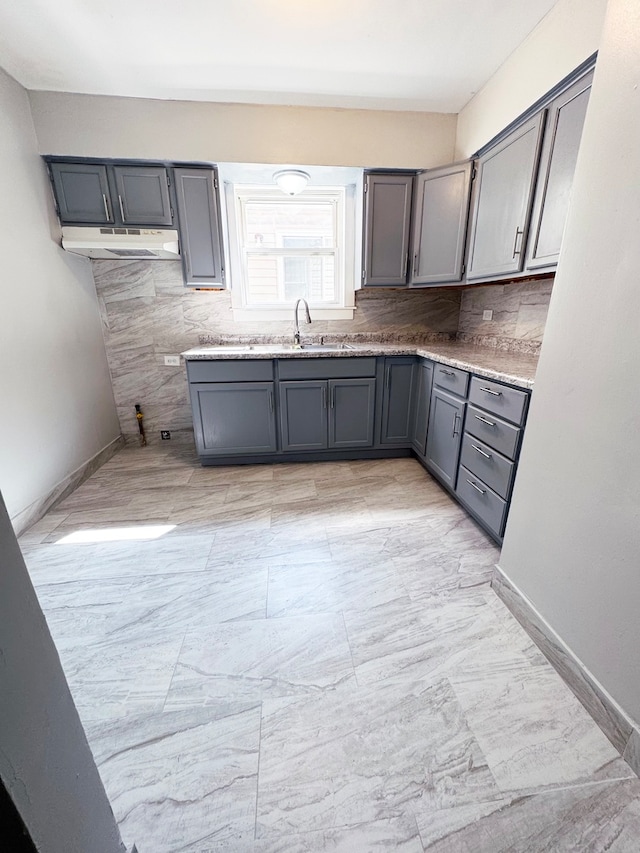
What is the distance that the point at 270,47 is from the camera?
6.48ft

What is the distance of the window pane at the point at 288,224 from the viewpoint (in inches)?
120

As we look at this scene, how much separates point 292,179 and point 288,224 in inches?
20.6

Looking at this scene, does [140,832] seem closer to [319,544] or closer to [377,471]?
[319,544]

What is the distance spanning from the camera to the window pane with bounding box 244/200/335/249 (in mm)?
3041

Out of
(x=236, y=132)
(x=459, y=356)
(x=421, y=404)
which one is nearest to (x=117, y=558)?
(x=421, y=404)

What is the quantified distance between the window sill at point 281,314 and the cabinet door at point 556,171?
1.61 meters

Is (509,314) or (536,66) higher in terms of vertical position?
(536,66)

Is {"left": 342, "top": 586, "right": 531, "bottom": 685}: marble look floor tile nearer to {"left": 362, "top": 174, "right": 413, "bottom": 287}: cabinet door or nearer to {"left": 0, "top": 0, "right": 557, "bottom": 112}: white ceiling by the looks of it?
{"left": 362, "top": 174, "right": 413, "bottom": 287}: cabinet door

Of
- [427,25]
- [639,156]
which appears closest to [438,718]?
[639,156]

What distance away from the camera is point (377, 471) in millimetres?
2742

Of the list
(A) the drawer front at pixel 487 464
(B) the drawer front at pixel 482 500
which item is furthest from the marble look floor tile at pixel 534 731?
(A) the drawer front at pixel 487 464

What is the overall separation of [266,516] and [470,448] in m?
1.30

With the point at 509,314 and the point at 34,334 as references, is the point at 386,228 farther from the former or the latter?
the point at 34,334

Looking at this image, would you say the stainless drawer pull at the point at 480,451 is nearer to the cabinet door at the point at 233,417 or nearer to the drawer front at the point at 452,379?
the drawer front at the point at 452,379
